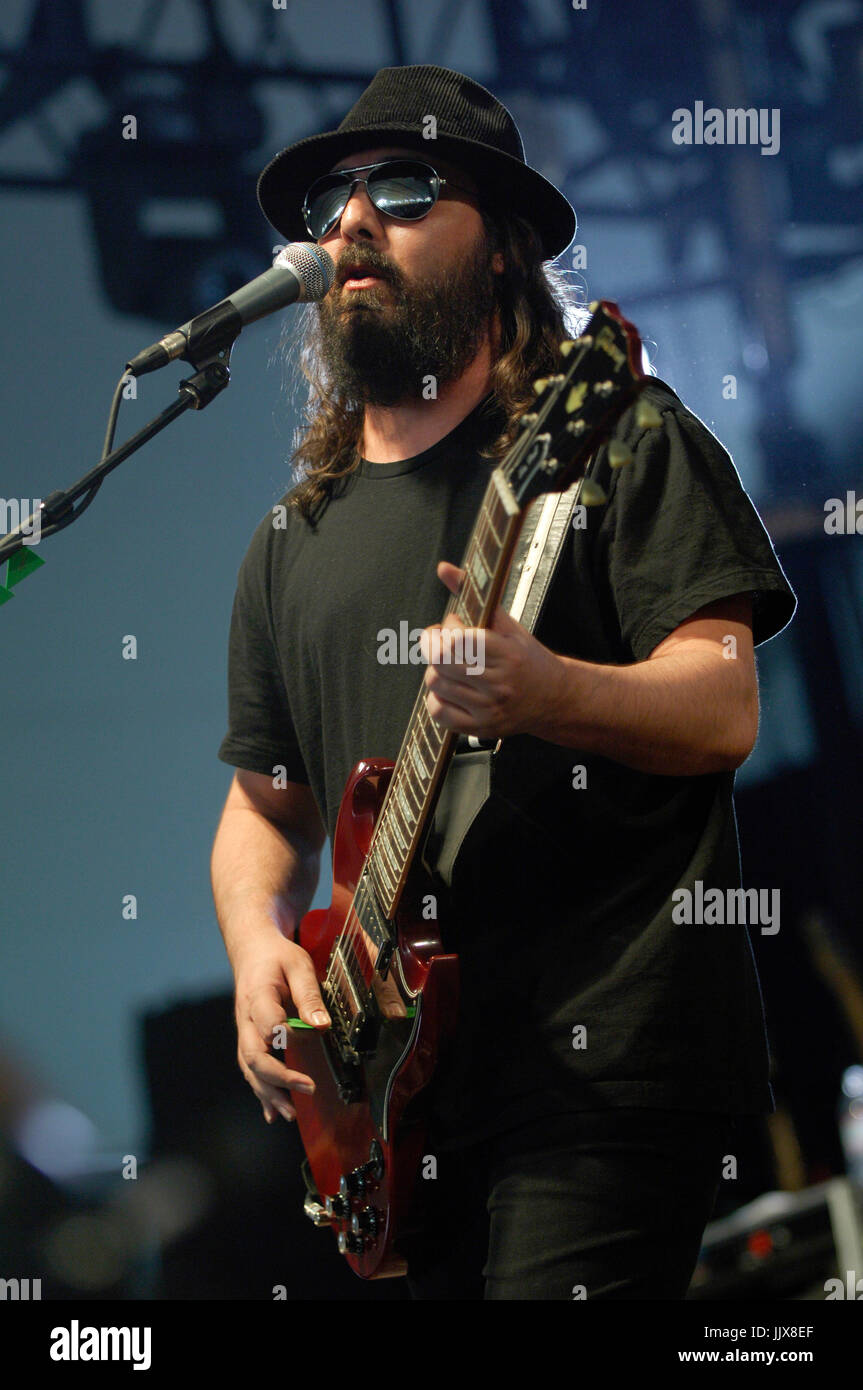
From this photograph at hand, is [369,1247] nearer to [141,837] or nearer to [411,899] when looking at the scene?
[411,899]

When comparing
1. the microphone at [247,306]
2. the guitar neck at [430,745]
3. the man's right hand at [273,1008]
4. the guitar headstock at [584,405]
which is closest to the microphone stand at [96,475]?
the microphone at [247,306]

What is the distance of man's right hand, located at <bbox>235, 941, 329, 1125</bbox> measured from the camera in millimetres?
1756

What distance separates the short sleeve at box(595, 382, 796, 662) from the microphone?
19.1 inches

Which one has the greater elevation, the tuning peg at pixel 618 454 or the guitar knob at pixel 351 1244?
the tuning peg at pixel 618 454

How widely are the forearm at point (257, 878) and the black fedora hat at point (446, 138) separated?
1.07 metres

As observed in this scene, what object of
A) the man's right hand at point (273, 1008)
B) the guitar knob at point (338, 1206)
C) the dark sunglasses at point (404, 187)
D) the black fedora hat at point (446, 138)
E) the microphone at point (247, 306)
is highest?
the black fedora hat at point (446, 138)

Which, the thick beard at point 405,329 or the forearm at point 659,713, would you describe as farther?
the thick beard at point 405,329

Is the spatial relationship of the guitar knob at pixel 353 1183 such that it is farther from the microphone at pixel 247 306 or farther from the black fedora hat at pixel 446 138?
the black fedora hat at pixel 446 138

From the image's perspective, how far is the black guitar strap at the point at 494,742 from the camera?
1.55 meters

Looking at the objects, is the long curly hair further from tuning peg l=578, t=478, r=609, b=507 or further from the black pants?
the black pants

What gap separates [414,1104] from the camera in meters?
1.58

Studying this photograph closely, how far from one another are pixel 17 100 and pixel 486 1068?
246 cm

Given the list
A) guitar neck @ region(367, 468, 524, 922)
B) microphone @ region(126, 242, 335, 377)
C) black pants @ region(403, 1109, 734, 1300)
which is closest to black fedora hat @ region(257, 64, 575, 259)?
microphone @ region(126, 242, 335, 377)
